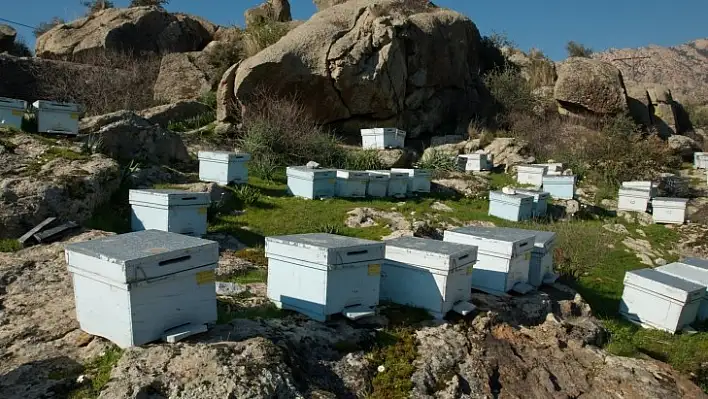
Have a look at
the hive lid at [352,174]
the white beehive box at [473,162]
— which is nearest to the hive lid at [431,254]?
the hive lid at [352,174]

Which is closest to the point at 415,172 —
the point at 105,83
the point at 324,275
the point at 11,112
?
the point at 324,275

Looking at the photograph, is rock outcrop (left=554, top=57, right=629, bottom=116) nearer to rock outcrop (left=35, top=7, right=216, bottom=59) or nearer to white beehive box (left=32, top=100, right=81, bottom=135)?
rock outcrop (left=35, top=7, right=216, bottom=59)

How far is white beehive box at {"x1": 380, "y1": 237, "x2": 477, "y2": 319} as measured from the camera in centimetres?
559

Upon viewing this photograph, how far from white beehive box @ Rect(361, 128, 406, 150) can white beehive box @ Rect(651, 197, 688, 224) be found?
7.79 metres

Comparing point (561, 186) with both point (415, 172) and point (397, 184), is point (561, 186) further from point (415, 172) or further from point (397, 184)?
point (397, 184)

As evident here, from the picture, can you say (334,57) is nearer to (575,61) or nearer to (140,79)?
(140,79)

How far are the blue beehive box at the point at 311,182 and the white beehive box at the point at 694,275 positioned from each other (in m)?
6.92

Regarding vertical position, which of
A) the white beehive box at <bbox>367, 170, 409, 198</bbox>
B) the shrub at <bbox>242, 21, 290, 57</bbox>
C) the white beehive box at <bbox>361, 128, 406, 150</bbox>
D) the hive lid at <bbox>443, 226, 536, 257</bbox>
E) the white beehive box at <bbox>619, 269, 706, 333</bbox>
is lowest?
the white beehive box at <bbox>619, 269, 706, 333</bbox>

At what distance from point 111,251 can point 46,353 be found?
1.04 m

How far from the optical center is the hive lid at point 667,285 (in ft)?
24.9

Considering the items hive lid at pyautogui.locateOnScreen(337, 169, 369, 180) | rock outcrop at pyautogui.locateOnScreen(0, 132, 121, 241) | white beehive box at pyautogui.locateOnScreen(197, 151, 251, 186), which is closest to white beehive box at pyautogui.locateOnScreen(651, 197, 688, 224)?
hive lid at pyautogui.locateOnScreen(337, 169, 369, 180)

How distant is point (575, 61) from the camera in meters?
25.3

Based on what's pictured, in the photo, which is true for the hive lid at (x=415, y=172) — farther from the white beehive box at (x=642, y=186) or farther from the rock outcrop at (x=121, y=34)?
the rock outcrop at (x=121, y=34)

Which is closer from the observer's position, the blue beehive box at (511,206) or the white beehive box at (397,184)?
the blue beehive box at (511,206)
